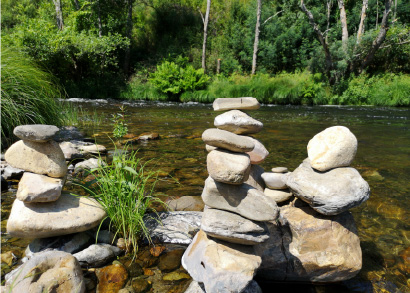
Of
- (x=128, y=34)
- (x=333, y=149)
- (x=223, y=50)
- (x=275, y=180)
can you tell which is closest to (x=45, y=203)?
(x=275, y=180)

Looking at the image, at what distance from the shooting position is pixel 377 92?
19.5 metres

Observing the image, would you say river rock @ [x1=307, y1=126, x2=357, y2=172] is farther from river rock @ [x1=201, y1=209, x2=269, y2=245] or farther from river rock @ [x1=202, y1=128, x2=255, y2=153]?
river rock @ [x1=201, y1=209, x2=269, y2=245]

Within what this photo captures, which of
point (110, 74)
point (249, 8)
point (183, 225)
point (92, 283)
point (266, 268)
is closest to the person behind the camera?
point (92, 283)

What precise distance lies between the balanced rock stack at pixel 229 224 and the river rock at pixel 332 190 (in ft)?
1.23

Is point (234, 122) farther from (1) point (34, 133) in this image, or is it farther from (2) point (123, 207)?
(1) point (34, 133)

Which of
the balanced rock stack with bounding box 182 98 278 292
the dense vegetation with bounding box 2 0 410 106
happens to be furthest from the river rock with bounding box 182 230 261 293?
the dense vegetation with bounding box 2 0 410 106

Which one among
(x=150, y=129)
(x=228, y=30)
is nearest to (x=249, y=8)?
(x=228, y=30)

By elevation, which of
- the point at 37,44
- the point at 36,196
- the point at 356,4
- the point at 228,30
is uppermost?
the point at 356,4

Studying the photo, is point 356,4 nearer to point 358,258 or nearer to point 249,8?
point 249,8

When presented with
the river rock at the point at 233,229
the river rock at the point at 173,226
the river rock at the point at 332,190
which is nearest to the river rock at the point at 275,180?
the river rock at the point at 332,190

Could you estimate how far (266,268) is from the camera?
2.93 metres

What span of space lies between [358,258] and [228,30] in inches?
1178

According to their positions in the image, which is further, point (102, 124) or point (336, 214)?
point (102, 124)

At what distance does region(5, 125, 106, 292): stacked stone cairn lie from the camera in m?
2.93
